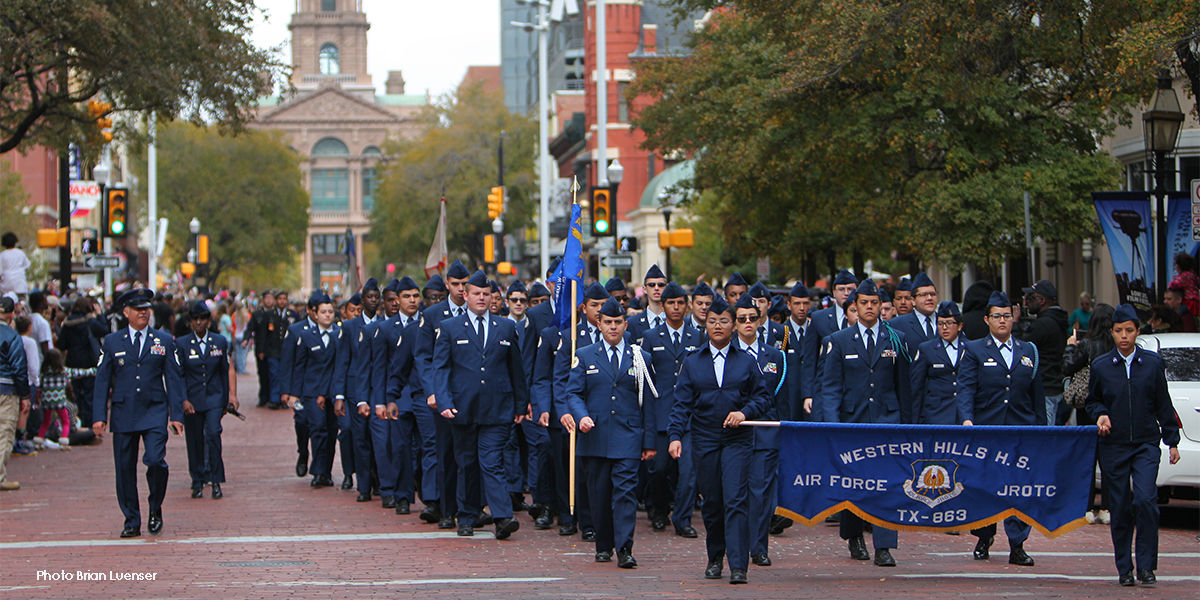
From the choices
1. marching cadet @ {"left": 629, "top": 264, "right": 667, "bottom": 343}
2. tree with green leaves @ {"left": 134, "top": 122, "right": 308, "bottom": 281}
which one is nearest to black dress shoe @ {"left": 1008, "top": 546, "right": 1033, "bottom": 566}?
marching cadet @ {"left": 629, "top": 264, "right": 667, "bottom": 343}

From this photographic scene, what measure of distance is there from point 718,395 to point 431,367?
3445mm

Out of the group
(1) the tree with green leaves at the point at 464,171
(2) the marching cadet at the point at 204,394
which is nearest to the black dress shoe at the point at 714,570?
(2) the marching cadet at the point at 204,394

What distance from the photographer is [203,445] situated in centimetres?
1581

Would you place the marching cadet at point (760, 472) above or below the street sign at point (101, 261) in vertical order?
below

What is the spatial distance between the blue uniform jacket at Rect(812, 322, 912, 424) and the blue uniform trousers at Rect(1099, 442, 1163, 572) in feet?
6.75

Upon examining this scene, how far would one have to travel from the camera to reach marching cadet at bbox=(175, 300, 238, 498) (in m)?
15.6

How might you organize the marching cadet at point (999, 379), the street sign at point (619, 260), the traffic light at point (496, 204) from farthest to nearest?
the traffic light at point (496, 204) < the street sign at point (619, 260) < the marching cadet at point (999, 379)

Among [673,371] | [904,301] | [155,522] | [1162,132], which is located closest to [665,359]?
[673,371]

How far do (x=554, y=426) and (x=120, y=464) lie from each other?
11.7ft

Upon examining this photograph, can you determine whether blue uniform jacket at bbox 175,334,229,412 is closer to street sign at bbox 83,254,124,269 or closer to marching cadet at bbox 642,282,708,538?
marching cadet at bbox 642,282,708,538

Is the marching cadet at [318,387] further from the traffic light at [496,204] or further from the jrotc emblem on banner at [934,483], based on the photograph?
the traffic light at [496,204]

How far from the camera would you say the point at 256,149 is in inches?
3479

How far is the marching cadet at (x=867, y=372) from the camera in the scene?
39.0ft

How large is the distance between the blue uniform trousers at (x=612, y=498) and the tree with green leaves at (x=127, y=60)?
13.4 meters
